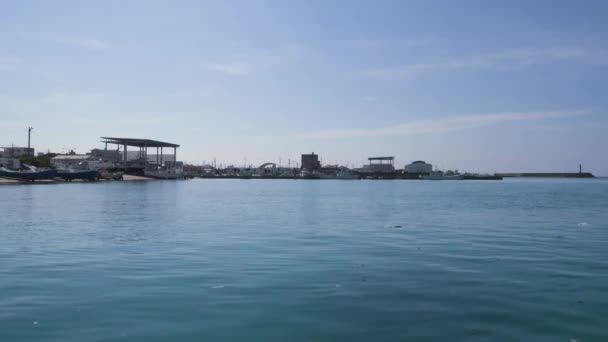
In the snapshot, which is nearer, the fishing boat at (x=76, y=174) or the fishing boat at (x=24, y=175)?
the fishing boat at (x=24, y=175)

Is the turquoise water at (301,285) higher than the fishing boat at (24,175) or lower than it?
lower

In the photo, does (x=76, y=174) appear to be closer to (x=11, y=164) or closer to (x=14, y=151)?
(x=11, y=164)

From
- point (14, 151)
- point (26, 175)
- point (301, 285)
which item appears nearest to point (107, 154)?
point (14, 151)

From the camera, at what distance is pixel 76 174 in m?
105

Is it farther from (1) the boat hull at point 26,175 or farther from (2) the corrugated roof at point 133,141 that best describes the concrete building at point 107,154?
(1) the boat hull at point 26,175

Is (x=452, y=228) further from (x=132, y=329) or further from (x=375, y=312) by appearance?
(x=132, y=329)

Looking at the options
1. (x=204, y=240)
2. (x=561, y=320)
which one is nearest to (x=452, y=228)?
(x=204, y=240)

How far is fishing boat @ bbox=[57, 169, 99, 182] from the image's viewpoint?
4043 inches

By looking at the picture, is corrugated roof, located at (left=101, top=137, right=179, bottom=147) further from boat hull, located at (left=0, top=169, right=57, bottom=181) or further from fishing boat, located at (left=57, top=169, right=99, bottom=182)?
boat hull, located at (left=0, top=169, right=57, bottom=181)

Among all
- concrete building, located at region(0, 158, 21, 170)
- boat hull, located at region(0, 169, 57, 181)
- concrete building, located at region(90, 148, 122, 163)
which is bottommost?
boat hull, located at region(0, 169, 57, 181)

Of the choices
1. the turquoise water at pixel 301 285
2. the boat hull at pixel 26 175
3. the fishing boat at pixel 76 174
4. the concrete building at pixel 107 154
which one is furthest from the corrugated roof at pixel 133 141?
the turquoise water at pixel 301 285

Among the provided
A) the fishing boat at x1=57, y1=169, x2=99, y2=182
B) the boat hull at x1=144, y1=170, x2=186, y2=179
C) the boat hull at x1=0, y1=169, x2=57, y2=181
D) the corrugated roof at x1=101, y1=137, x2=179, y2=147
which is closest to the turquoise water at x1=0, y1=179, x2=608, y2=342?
the boat hull at x1=0, y1=169, x2=57, y2=181

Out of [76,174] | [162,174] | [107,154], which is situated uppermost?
[107,154]

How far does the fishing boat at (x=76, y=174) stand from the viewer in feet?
337
